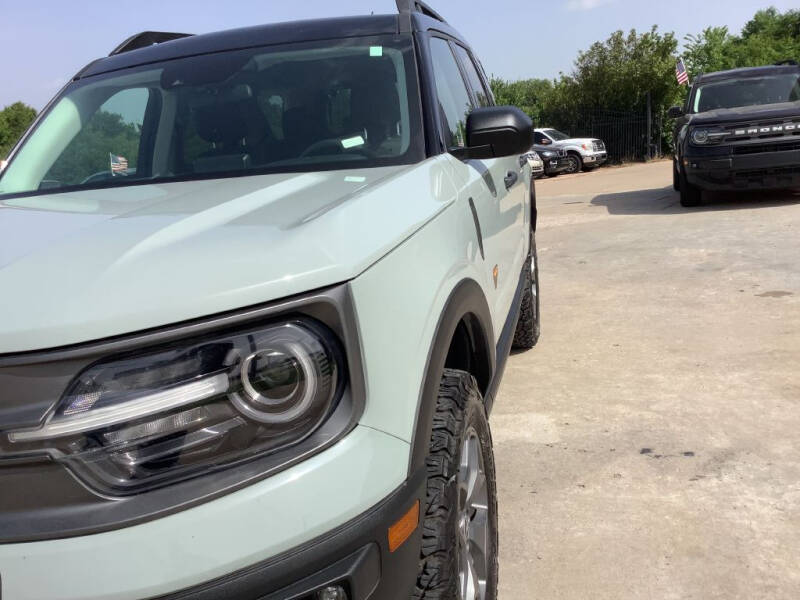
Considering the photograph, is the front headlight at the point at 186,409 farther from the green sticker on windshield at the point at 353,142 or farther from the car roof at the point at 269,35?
the car roof at the point at 269,35

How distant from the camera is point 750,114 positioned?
10000mm

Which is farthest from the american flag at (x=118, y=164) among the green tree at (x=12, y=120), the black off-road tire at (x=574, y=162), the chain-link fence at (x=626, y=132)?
the green tree at (x=12, y=120)

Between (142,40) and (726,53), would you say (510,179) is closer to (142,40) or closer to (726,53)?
(142,40)

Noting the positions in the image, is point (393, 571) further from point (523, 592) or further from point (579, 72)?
point (579, 72)

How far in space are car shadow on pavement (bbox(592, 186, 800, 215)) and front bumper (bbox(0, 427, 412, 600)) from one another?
10252mm

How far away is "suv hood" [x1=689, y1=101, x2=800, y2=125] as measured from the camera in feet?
32.4

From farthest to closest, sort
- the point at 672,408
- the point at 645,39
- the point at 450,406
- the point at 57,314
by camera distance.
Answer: the point at 645,39 → the point at 672,408 → the point at 450,406 → the point at 57,314

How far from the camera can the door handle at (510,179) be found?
3682 mm

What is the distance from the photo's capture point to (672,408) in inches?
158

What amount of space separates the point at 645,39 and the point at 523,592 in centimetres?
2665

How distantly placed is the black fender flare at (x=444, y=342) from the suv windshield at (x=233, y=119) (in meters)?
0.55

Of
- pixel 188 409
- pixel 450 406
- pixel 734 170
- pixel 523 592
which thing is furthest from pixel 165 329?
pixel 734 170

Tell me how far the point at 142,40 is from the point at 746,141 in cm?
820

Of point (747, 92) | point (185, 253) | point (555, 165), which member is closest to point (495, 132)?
point (185, 253)
